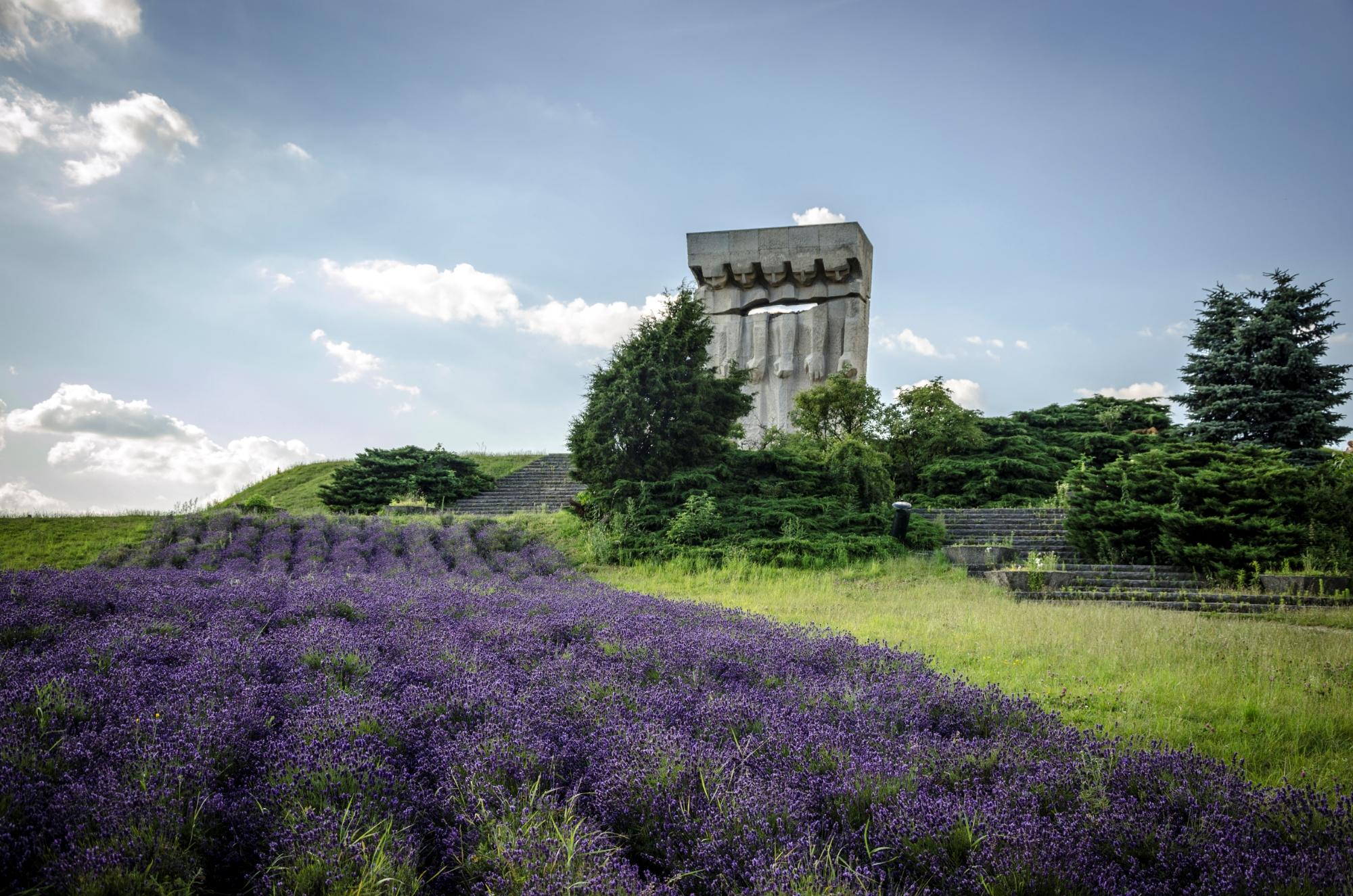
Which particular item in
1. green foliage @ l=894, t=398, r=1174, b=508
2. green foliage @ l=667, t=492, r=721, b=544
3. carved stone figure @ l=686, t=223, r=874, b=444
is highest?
carved stone figure @ l=686, t=223, r=874, b=444

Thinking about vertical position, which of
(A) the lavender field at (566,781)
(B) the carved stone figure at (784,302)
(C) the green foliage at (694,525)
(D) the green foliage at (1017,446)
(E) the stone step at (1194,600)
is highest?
(B) the carved stone figure at (784,302)

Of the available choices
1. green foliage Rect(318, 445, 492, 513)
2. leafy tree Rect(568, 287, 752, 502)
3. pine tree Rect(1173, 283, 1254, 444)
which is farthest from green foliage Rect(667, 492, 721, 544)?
pine tree Rect(1173, 283, 1254, 444)

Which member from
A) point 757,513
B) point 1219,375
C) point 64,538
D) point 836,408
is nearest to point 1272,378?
point 1219,375

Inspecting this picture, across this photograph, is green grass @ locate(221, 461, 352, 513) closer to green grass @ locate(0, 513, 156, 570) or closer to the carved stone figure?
green grass @ locate(0, 513, 156, 570)

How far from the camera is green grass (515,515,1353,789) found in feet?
14.1

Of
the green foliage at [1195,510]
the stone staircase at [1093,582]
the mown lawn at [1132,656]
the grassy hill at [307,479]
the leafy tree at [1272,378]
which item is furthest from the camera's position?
the grassy hill at [307,479]

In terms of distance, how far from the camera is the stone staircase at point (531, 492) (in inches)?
771

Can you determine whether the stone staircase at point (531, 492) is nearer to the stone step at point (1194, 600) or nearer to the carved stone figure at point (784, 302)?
the carved stone figure at point (784, 302)

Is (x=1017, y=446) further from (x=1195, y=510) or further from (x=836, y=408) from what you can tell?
(x=1195, y=510)

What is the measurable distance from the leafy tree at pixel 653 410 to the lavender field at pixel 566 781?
351 inches

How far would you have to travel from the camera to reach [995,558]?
1151 centimetres

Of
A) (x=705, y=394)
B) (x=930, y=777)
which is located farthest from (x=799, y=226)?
(x=930, y=777)

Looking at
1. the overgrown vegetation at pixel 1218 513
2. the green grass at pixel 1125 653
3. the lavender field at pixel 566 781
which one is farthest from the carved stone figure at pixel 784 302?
the lavender field at pixel 566 781

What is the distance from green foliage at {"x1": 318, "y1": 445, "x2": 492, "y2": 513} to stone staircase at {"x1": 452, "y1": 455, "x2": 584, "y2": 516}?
0.54 metres
